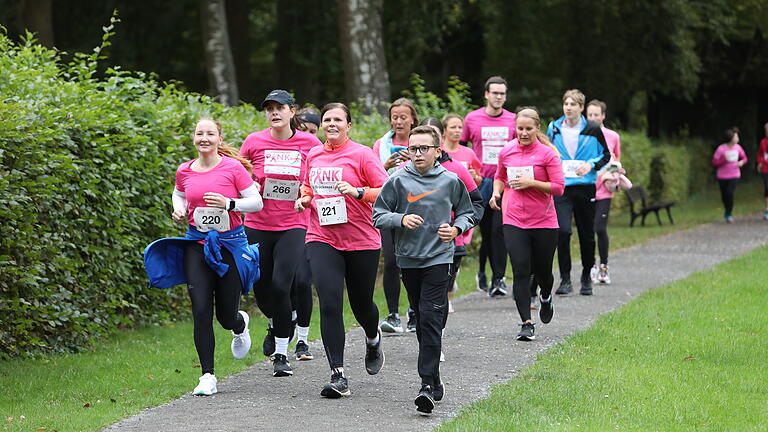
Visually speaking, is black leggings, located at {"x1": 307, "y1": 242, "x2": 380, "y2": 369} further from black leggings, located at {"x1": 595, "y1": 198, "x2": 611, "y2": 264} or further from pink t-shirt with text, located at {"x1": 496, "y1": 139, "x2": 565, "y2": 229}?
black leggings, located at {"x1": 595, "y1": 198, "x2": 611, "y2": 264}

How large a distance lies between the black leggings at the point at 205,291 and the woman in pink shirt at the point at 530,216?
2858mm

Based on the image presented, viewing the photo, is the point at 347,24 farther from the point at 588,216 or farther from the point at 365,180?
the point at 365,180

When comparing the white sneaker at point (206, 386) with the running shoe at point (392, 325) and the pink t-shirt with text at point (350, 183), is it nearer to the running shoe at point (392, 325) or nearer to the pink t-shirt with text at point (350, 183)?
the pink t-shirt with text at point (350, 183)

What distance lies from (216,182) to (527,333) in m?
3.40

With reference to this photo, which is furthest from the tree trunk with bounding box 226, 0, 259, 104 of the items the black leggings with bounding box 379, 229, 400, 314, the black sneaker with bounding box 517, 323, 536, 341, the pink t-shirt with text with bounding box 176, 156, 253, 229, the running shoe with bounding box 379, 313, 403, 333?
the pink t-shirt with text with bounding box 176, 156, 253, 229

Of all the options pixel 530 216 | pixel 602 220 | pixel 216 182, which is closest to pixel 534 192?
pixel 530 216

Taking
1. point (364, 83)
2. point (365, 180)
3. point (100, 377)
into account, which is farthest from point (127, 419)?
point (364, 83)

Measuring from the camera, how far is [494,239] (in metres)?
12.3

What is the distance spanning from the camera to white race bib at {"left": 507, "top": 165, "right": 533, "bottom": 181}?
32.6ft

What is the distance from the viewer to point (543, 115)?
32719 mm

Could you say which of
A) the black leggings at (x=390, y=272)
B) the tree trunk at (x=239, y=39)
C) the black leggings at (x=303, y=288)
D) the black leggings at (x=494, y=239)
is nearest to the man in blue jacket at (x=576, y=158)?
the black leggings at (x=494, y=239)

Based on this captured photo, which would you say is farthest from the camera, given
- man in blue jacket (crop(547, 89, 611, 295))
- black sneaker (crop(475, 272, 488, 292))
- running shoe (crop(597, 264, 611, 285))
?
running shoe (crop(597, 264, 611, 285))

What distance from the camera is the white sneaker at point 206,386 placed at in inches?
306

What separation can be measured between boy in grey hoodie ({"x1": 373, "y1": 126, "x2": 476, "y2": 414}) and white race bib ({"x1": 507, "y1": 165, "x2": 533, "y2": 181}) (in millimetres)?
2566
